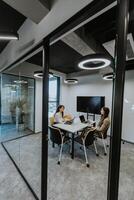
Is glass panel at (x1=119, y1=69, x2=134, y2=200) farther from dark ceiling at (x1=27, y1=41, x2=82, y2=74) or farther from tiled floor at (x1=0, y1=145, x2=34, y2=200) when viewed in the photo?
dark ceiling at (x1=27, y1=41, x2=82, y2=74)

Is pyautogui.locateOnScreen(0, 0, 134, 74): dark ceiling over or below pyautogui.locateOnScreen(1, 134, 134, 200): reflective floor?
over

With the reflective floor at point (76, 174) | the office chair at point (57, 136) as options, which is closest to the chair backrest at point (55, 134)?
the office chair at point (57, 136)

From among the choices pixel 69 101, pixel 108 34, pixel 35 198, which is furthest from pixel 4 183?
pixel 69 101

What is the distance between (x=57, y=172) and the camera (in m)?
2.42

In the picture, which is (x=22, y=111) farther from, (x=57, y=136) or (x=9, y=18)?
(x=9, y=18)

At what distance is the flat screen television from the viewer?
415 centimetres

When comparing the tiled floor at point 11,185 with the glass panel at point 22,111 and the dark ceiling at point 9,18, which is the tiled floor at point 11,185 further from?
the dark ceiling at point 9,18

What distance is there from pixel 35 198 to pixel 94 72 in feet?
12.9

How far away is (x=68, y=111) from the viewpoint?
554 centimetres

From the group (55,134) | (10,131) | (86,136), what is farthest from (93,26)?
(10,131)

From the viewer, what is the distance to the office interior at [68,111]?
1.90 m

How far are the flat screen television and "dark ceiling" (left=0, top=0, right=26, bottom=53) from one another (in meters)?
3.03

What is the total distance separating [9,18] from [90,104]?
349 centimetres

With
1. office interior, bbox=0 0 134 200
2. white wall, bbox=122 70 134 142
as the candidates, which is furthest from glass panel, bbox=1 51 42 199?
white wall, bbox=122 70 134 142
